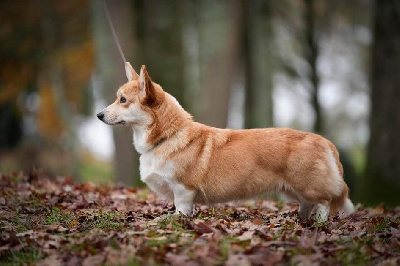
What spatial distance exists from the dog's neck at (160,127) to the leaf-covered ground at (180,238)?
2.71 ft

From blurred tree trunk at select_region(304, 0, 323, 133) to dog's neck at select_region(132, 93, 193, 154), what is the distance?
930 centimetres

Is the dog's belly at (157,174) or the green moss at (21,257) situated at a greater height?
the dog's belly at (157,174)

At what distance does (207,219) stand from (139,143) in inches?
49.0

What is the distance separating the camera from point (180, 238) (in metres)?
4.55

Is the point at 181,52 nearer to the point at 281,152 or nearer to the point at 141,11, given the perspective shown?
the point at 141,11

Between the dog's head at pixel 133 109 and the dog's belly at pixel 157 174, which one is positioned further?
the dog's head at pixel 133 109

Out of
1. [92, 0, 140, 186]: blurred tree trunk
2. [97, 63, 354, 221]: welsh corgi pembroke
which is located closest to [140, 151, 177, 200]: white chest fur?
[97, 63, 354, 221]: welsh corgi pembroke

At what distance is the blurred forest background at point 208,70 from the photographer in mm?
9242

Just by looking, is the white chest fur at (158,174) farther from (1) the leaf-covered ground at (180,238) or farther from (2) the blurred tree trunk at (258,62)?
(2) the blurred tree trunk at (258,62)

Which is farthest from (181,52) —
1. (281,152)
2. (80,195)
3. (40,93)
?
(40,93)

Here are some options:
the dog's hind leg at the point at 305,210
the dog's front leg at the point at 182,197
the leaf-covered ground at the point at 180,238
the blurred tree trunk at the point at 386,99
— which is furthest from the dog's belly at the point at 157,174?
the blurred tree trunk at the point at 386,99

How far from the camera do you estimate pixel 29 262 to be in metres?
4.13

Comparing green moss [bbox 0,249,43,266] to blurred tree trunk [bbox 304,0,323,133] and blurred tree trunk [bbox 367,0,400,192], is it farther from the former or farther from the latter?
blurred tree trunk [bbox 304,0,323,133]

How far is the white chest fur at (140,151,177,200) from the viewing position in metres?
5.68
